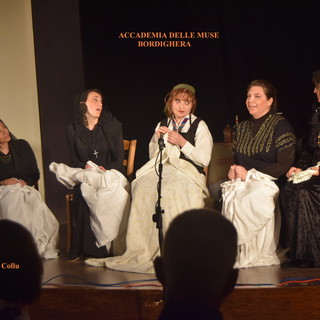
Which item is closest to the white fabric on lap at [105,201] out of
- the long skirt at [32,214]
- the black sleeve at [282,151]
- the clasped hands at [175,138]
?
the long skirt at [32,214]

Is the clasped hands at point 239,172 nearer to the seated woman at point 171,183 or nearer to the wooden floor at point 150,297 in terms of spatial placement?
the seated woman at point 171,183

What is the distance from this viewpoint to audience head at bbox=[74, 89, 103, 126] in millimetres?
4602

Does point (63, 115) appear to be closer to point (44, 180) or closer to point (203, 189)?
point (44, 180)

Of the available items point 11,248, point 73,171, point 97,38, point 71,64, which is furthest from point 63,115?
point 11,248

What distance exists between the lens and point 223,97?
16.3 ft

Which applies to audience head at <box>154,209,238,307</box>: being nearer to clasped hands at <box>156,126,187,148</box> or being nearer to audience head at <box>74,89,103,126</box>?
clasped hands at <box>156,126,187,148</box>

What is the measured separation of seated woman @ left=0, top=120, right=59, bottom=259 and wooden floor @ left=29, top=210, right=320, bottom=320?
0.75 metres

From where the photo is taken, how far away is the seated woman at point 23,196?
4387 millimetres

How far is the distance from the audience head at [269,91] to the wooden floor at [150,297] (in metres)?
1.17

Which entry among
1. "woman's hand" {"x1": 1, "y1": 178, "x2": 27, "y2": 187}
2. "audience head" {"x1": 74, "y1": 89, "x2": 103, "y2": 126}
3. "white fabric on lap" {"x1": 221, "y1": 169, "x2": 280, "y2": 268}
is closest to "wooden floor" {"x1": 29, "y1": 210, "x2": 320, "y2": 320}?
"white fabric on lap" {"x1": 221, "y1": 169, "x2": 280, "y2": 268}

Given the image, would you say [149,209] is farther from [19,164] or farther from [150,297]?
[19,164]

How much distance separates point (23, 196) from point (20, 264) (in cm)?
295

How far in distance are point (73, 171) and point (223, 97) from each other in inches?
55.1

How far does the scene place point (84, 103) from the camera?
4.62m
